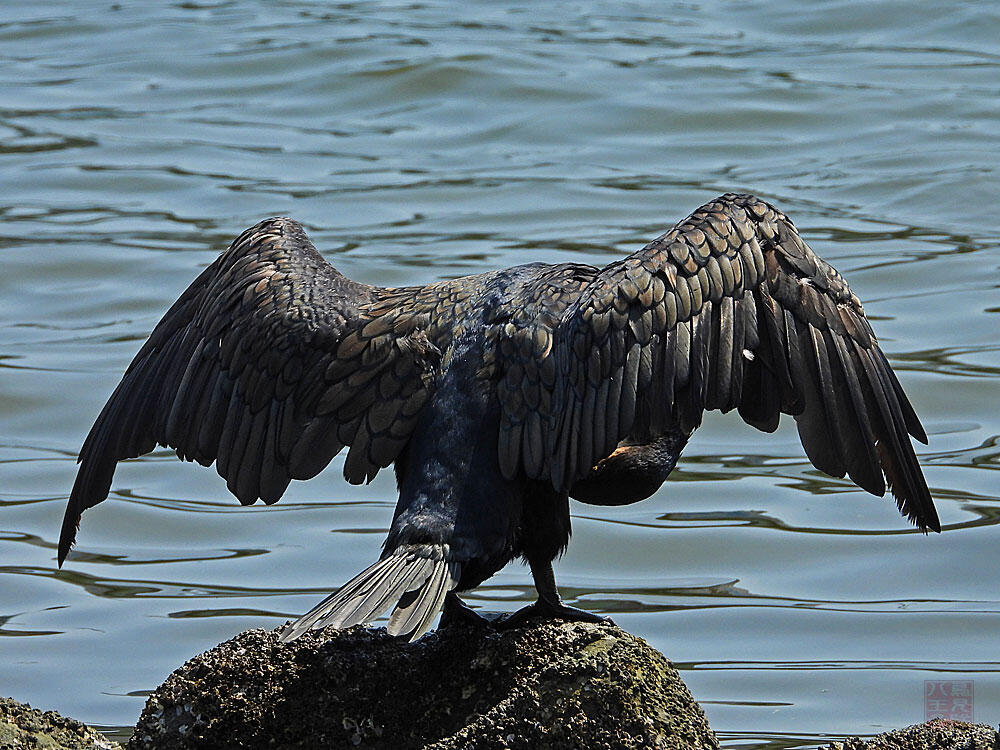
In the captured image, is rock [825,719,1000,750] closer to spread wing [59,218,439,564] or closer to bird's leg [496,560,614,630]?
bird's leg [496,560,614,630]

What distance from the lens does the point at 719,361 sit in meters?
4.33

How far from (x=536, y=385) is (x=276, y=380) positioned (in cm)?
74

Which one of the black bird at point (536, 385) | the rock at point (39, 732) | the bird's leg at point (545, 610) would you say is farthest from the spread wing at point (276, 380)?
the rock at point (39, 732)

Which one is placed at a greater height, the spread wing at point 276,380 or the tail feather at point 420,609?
the spread wing at point 276,380

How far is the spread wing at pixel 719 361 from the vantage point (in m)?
4.24

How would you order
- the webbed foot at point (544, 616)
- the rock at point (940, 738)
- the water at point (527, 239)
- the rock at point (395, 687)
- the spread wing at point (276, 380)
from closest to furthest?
the rock at point (940, 738), the rock at point (395, 687), the webbed foot at point (544, 616), the spread wing at point (276, 380), the water at point (527, 239)

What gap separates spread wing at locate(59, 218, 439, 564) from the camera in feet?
14.4

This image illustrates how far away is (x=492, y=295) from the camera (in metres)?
4.47

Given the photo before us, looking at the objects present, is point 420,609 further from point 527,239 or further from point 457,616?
point 527,239

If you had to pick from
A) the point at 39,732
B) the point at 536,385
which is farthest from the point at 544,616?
the point at 39,732

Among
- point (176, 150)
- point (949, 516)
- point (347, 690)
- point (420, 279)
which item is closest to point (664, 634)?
point (949, 516)

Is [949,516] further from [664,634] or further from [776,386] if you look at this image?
[776,386]

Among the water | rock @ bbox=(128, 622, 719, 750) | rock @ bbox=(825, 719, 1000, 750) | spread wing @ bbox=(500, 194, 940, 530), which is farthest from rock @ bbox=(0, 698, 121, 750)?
rock @ bbox=(825, 719, 1000, 750)

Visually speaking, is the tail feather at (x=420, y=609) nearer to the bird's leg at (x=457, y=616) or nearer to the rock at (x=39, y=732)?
the bird's leg at (x=457, y=616)
